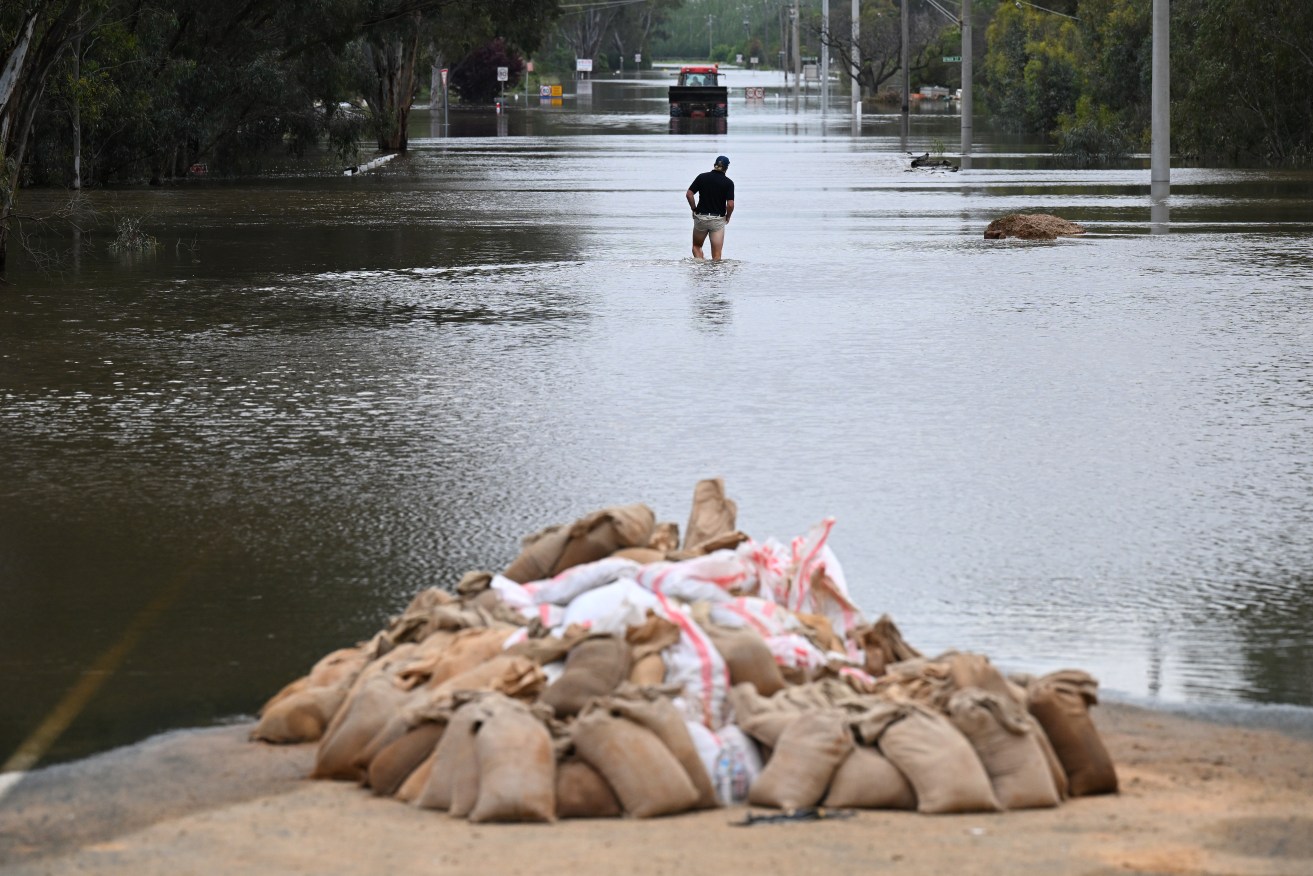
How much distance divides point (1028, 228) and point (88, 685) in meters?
20.9

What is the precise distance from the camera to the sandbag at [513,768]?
19.0 feet

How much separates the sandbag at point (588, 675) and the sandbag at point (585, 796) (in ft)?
1.19

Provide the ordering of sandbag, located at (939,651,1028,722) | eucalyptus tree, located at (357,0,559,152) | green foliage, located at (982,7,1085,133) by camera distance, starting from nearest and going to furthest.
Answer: sandbag, located at (939,651,1028,722) < eucalyptus tree, located at (357,0,559,152) < green foliage, located at (982,7,1085,133)

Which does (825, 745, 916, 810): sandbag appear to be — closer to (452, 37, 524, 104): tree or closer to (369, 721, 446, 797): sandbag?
(369, 721, 446, 797): sandbag

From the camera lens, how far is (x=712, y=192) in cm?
2284

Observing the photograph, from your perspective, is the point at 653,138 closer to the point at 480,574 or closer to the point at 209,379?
the point at 209,379

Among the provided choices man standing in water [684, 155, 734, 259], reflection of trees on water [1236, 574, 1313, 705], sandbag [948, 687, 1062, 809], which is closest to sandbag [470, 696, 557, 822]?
sandbag [948, 687, 1062, 809]

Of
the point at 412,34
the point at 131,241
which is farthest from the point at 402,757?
the point at 412,34

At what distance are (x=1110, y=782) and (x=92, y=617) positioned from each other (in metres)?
4.39

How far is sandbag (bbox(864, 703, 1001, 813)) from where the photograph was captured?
5.93 m

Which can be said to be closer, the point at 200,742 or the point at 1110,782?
the point at 1110,782

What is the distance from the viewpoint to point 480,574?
24.9 feet

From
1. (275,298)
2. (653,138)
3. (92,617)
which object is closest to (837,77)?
(653,138)

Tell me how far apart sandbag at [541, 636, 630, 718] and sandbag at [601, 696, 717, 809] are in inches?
10.8
